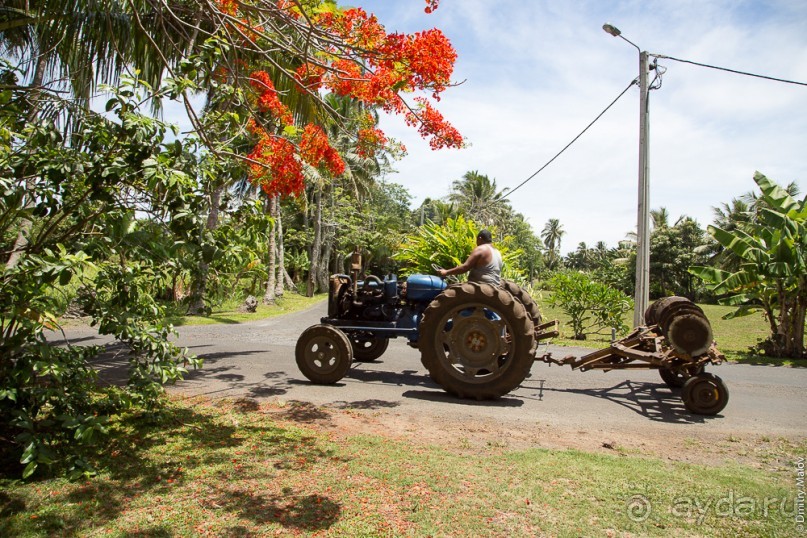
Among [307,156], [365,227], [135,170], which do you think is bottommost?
[135,170]

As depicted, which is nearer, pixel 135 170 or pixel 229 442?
pixel 135 170

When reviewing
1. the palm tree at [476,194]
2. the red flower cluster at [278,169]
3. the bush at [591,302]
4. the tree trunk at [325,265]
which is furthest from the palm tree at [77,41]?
the palm tree at [476,194]

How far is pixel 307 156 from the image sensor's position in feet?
23.5

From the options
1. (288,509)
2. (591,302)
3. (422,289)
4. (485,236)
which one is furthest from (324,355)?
(591,302)

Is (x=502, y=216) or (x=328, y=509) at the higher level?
(x=502, y=216)

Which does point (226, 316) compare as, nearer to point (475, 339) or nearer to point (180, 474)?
point (475, 339)

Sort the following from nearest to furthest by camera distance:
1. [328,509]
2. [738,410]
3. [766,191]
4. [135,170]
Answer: [328,509] → [135,170] → [738,410] → [766,191]

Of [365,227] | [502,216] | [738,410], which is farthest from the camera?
[502,216]

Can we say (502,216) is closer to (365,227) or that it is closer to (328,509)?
(365,227)

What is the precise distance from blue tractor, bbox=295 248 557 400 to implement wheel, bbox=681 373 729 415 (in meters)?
1.82

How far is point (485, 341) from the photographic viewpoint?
658cm

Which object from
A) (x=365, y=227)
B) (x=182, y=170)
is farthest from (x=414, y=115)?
(x=365, y=227)

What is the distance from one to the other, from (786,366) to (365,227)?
36900 millimetres

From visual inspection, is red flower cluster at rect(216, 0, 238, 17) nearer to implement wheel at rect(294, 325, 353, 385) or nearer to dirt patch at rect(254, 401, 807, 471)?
implement wheel at rect(294, 325, 353, 385)
